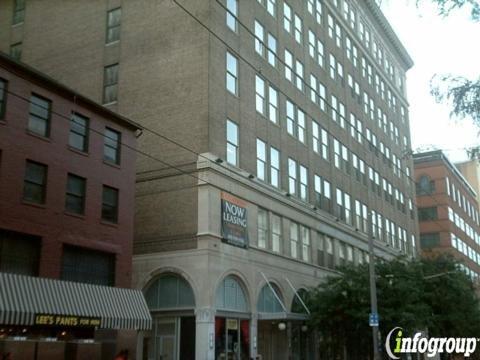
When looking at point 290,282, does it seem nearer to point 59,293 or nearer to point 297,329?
point 297,329

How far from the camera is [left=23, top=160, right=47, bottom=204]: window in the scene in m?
23.9

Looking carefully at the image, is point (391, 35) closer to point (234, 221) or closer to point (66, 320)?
point (234, 221)

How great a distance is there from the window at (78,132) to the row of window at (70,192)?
1.38 m

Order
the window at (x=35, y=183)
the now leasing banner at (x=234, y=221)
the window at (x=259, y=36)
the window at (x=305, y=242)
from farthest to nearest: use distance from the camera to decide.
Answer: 1. the window at (x=305, y=242)
2. the window at (x=259, y=36)
3. the now leasing banner at (x=234, y=221)
4. the window at (x=35, y=183)

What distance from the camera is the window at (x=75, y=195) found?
1008 inches

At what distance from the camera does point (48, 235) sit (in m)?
24.0

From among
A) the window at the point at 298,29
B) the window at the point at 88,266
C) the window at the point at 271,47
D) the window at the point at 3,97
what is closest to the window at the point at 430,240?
the window at the point at 298,29

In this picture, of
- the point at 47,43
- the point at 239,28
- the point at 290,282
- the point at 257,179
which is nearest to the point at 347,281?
the point at 290,282

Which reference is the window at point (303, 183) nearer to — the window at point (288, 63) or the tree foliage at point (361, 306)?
the window at point (288, 63)

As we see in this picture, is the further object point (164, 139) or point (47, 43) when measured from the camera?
point (47, 43)

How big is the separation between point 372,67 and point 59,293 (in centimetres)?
4573

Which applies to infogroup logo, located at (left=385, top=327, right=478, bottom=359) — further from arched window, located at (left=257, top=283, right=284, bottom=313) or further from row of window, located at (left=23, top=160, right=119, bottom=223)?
row of window, located at (left=23, top=160, right=119, bottom=223)

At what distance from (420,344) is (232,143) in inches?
625

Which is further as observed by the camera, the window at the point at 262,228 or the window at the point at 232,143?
the window at the point at 262,228
